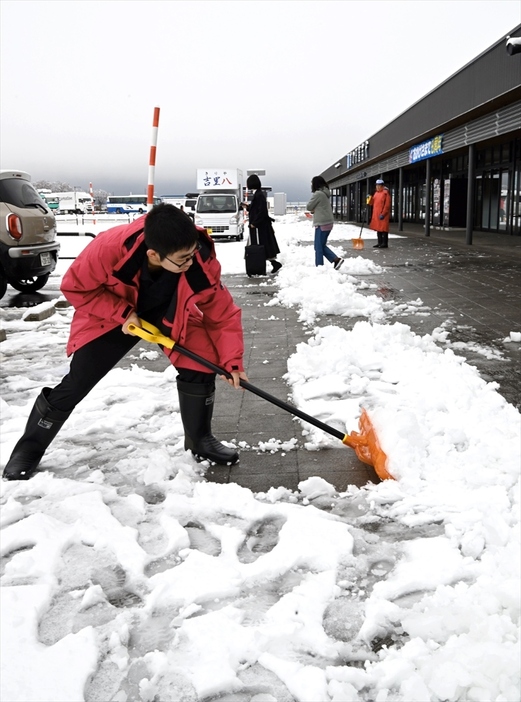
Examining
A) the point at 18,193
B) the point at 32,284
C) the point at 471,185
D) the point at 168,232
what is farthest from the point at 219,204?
the point at 168,232

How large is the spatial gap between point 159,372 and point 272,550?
10.2 ft

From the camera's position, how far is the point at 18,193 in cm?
1032

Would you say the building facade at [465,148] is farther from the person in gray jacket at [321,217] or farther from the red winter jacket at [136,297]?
the red winter jacket at [136,297]

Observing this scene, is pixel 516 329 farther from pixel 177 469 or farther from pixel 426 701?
pixel 426 701

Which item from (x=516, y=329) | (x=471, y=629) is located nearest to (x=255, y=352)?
(x=516, y=329)

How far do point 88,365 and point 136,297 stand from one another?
413mm

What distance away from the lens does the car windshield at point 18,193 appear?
10.1 metres

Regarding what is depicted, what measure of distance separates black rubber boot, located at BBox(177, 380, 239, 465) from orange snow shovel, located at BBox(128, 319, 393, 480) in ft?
0.78

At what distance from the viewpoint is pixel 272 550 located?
2.84 m

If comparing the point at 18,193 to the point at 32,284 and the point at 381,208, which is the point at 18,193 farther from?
the point at 381,208

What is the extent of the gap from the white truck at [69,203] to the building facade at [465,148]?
2571 centimetres

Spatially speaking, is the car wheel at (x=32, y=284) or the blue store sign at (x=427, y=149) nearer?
the car wheel at (x=32, y=284)

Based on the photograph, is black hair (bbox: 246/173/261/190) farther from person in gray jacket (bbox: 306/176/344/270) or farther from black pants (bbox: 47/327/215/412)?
black pants (bbox: 47/327/215/412)

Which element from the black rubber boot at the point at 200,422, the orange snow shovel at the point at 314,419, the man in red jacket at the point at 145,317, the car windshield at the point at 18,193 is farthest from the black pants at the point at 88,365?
the car windshield at the point at 18,193
